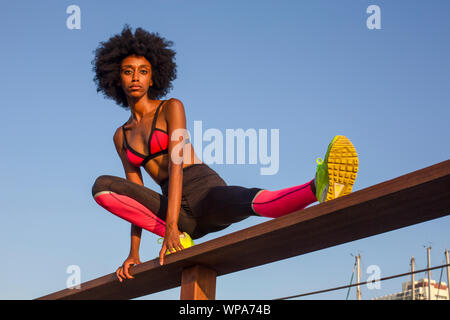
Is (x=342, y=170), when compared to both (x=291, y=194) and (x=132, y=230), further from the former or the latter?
(x=132, y=230)

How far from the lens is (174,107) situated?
11.9ft

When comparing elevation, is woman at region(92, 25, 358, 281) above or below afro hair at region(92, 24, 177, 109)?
below

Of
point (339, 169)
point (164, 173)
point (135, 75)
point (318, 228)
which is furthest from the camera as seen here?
point (135, 75)

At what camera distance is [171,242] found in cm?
318

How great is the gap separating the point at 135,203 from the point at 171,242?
40cm

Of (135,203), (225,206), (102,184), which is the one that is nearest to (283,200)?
(225,206)

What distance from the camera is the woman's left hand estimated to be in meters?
3.15

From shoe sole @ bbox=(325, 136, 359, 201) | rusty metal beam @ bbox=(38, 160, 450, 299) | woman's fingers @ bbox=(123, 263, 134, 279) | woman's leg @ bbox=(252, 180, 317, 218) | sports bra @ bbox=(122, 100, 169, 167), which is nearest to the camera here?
rusty metal beam @ bbox=(38, 160, 450, 299)

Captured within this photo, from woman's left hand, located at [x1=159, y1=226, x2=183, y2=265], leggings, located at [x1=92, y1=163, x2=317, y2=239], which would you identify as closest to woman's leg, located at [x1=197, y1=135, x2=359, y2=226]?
leggings, located at [x1=92, y1=163, x2=317, y2=239]

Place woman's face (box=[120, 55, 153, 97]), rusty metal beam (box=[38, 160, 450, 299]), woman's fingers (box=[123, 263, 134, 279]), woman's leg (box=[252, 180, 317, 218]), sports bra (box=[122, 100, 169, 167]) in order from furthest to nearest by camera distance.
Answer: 1. woman's face (box=[120, 55, 153, 97])
2. sports bra (box=[122, 100, 169, 167])
3. woman's fingers (box=[123, 263, 134, 279])
4. woman's leg (box=[252, 180, 317, 218])
5. rusty metal beam (box=[38, 160, 450, 299])

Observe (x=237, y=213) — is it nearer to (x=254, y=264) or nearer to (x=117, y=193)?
(x=254, y=264)

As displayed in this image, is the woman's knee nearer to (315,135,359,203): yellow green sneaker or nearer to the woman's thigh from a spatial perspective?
the woman's thigh
